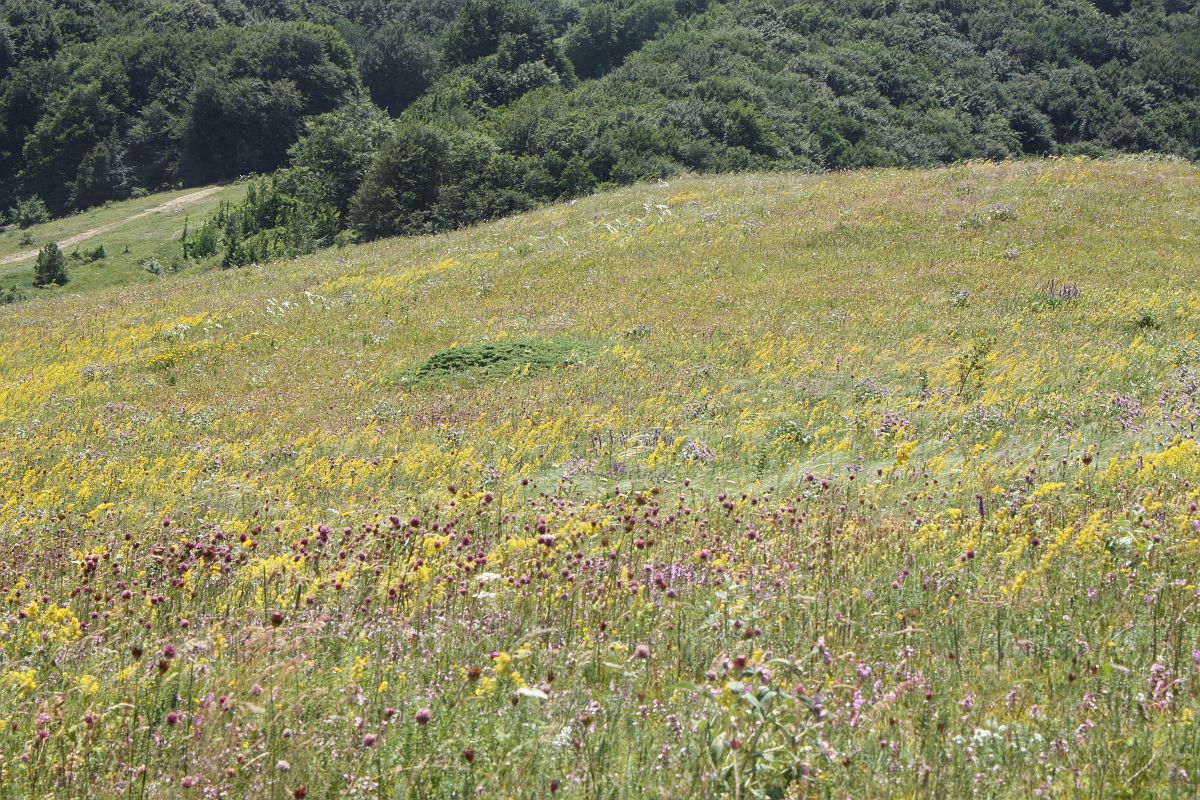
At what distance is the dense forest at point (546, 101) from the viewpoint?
155 ft

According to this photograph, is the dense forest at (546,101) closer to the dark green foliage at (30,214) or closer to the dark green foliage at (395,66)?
the dark green foliage at (30,214)

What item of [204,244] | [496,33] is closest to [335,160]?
[204,244]

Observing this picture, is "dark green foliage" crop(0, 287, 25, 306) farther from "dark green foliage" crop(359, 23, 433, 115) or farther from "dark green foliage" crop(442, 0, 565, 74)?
"dark green foliage" crop(359, 23, 433, 115)

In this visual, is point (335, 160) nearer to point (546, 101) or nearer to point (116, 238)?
point (546, 101)

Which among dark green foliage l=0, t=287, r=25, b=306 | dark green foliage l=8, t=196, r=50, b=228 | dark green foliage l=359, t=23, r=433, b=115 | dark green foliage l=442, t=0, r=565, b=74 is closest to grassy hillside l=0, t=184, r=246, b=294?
dark green foliage l=0, t=287, r=25, b=306

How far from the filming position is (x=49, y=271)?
47094mm

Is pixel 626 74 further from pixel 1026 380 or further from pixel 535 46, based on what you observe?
pixel 1026 380

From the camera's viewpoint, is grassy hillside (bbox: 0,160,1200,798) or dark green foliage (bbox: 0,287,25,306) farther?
dark green foliage (bbox: 0,287,25,306)

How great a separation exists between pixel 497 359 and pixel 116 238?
5139 centimetres

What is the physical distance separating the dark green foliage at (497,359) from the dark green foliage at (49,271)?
39.4 meters

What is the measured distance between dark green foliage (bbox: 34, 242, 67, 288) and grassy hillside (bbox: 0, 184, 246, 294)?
0.53 meters

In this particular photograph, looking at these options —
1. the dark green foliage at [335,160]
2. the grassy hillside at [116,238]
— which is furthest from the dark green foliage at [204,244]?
the dark green foliage at [335,160]

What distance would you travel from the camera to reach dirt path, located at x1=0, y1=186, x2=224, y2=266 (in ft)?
186

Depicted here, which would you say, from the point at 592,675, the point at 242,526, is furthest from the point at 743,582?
the point at 242,526
